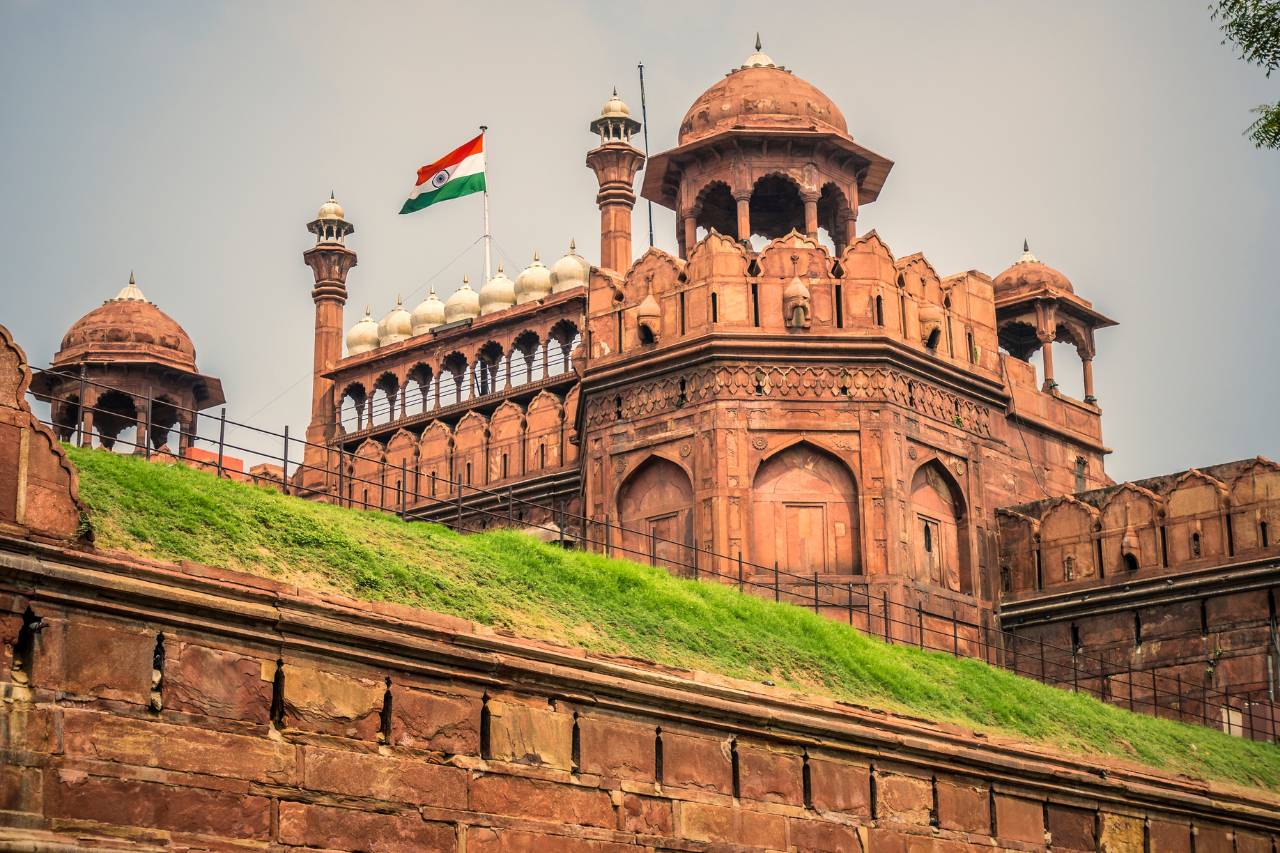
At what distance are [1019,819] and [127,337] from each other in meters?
18.0

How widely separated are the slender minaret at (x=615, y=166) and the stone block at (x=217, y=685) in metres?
20.3

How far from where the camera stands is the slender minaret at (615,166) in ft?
101

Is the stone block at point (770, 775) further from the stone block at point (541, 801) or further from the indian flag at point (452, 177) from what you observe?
the indian flag at point (452, 177)

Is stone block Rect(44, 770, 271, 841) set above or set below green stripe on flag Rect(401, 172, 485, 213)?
below

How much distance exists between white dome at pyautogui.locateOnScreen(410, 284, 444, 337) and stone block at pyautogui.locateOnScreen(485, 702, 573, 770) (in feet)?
75.0

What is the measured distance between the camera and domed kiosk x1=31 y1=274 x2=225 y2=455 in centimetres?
2833

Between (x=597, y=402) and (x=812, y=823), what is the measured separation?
368 inches

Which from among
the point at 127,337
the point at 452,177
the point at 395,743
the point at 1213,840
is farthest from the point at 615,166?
the point at 395,743

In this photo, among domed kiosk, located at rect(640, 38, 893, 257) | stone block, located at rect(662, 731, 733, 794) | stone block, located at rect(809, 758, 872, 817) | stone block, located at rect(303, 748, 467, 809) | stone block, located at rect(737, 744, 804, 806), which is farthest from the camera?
domed kiosk, located at rect(640, 38, 893, 257)

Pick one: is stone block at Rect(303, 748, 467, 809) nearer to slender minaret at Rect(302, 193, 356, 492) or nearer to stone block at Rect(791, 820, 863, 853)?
stone block at Rect(791, 820, 863, 853)

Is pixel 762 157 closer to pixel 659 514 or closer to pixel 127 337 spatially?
pixel 659 514

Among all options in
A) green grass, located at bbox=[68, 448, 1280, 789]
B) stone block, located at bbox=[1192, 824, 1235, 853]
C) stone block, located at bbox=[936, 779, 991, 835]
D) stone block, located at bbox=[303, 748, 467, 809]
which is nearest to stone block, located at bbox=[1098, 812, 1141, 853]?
green grass, located at bbox=[68, 448, 1280, 789]

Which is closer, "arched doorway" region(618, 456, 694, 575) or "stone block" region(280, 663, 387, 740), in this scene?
"stone block" region(280, 663, 387, 740)

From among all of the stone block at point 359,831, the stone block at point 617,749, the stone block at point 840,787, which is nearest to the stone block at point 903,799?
the stone block at point 840,787
